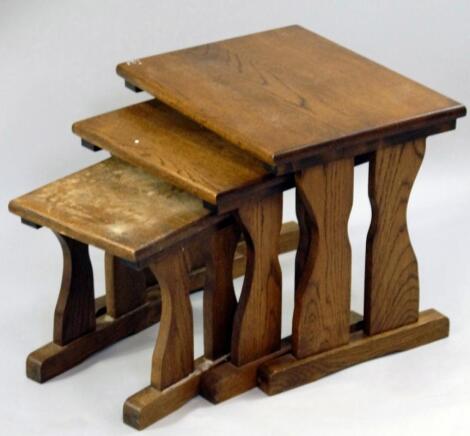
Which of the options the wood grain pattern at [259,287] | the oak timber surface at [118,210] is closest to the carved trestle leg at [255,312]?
the wood grain pattern at [259,287]

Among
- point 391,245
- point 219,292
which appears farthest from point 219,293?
point 391,245

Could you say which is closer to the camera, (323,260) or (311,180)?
(311,180)

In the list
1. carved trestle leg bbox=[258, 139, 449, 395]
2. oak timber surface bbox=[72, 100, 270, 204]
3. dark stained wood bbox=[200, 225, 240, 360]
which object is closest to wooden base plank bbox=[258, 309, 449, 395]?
carved trestle leg bbox=[258, 139, 449, 395]

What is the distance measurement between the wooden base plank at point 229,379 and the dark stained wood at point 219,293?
1.9 inches

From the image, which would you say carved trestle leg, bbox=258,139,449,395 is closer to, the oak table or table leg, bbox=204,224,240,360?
the oak table

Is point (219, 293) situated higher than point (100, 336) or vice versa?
point (219, 293)

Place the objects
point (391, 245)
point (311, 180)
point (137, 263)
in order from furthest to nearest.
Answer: point (391, 245), point (311, 180), point (137, 263)

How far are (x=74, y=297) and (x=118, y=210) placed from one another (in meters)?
0.30

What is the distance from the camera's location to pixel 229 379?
12.4 feet

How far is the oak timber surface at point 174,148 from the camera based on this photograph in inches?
143

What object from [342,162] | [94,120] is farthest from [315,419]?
[94,120]

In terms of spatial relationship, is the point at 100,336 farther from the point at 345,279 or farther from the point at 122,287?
the point at 345,279

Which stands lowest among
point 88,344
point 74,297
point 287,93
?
point 88,344

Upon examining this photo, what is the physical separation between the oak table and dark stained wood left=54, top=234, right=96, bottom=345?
1.06 ft
